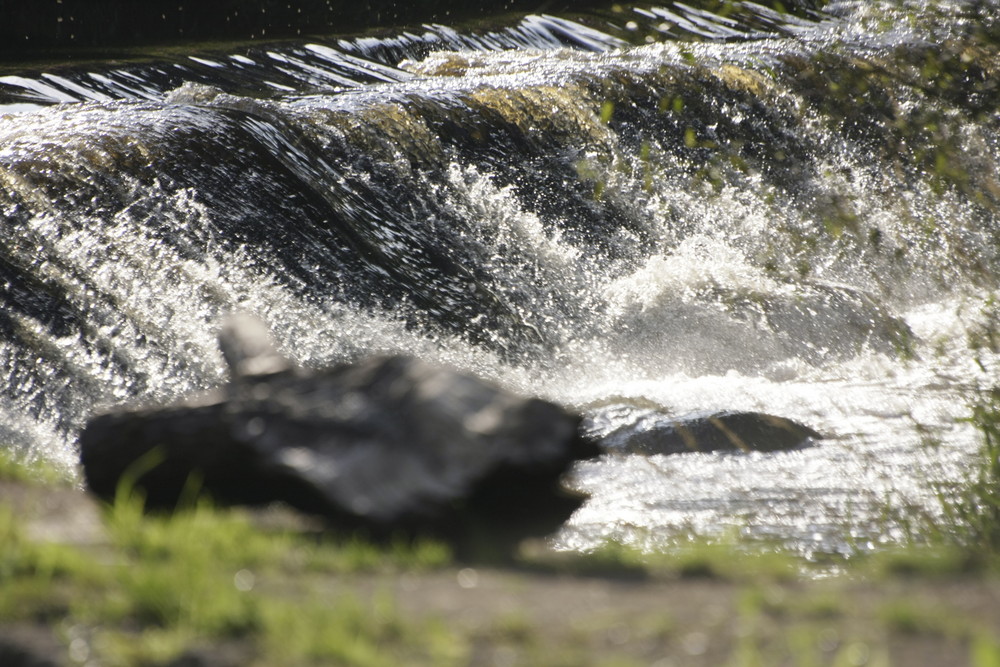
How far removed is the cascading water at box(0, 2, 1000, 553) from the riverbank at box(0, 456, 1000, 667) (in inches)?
48.6

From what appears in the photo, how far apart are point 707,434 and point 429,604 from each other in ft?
11.4

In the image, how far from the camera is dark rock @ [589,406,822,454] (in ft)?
18.6

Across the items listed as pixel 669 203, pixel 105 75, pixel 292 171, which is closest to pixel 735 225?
pixel 669 203

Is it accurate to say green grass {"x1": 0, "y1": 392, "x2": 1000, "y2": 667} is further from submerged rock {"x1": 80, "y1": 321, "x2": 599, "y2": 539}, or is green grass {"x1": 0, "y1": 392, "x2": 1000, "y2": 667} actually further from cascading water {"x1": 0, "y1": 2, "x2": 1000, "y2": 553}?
cascading water {"x1": 0, "y1": 2, "x2": 1000, "y2": 553}

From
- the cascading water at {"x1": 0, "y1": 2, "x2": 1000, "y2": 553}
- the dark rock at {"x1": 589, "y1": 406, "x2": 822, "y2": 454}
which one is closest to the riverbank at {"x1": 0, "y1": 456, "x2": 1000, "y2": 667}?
the cascading water at {"x1": 0, "y1": 2, "x2": 1000, "y2": 553}

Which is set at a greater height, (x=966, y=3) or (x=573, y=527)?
(x=966, y=3)

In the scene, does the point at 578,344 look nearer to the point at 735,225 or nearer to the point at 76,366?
the point at 735,225

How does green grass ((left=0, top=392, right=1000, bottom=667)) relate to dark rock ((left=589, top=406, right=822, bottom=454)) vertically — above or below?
above

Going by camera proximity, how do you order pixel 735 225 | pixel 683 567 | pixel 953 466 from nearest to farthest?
pixel 683 567, pixel 953 466, pixel 735 225

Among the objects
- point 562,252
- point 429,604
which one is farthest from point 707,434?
point 429,604

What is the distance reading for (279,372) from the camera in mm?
3633

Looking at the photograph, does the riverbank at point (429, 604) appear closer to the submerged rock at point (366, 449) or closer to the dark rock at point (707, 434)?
the submerged rock at point (366, 449)

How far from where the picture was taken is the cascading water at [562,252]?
17.5 feet

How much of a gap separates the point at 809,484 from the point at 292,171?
14.4 ft
